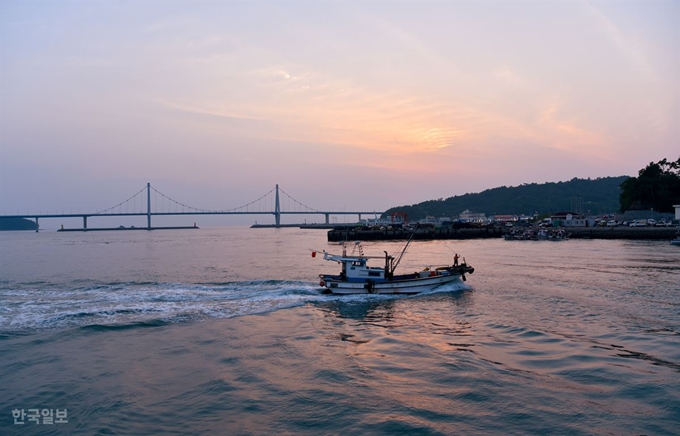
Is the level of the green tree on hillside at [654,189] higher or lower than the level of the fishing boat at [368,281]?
higher

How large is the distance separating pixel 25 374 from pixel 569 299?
66.9ft

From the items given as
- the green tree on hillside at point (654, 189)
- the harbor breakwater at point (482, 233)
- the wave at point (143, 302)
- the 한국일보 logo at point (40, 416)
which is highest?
the green tree on hillside at point (654, 189)

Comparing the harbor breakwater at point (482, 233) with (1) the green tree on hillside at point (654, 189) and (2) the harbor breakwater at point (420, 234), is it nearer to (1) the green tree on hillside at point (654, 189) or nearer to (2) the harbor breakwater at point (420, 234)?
(2) the harbor breakwater at point (420, 234)

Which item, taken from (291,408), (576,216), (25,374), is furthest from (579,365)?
(576,216)

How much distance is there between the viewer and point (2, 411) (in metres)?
10.2

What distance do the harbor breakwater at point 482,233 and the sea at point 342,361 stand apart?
44.1 meters

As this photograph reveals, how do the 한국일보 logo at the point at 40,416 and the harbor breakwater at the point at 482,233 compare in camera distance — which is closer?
the 한국일보 logo at the point at 40,416

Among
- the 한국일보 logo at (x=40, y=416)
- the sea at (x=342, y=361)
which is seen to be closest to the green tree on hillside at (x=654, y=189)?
the sea at (x=342, y=361)

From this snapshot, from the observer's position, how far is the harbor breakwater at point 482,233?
212ft

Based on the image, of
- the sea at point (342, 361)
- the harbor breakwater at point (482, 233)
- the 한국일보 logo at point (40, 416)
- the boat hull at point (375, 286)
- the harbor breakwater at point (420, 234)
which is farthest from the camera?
the harbor breakwater at point (420, 234)

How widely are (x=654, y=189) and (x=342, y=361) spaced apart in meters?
88.5

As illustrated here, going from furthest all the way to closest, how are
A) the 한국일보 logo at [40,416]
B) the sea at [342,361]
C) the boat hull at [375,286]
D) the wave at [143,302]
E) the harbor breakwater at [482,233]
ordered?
the harbor breakwater at [482,233] → the boat hull at [375,286] → the wave at [143,302] → the 한국일보 logo at [40,416] → the sea at [342,361]

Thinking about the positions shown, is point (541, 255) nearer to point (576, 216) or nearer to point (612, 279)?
point (612, 279)

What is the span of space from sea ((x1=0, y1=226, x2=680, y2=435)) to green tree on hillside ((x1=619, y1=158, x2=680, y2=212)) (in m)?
68.0
